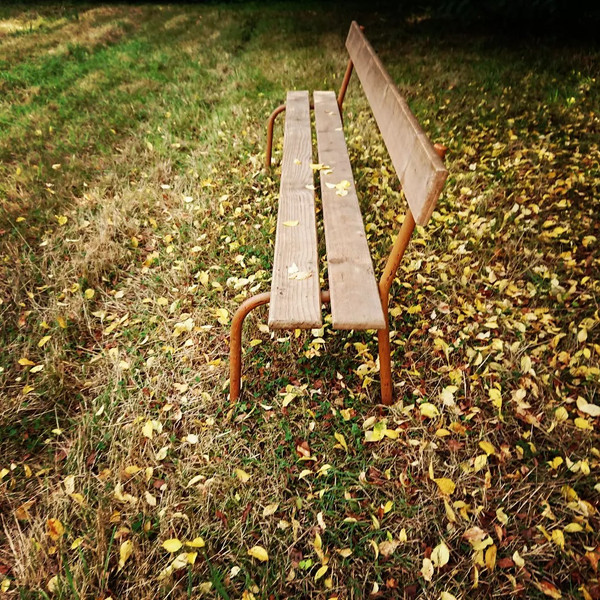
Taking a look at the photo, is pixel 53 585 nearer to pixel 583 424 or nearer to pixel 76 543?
pixel 76 543

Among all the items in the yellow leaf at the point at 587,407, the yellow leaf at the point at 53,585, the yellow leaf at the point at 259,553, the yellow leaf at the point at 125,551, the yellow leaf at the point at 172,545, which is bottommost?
the yellow leaf at the point at 587,407

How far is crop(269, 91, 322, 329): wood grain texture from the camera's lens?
1.41 metres

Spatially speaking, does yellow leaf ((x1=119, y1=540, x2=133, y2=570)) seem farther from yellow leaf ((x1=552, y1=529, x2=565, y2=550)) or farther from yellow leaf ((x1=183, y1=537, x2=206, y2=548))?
yellow leaf ((x1=552, y1=529, x2=565, y2=550))

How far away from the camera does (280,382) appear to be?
1926 mm

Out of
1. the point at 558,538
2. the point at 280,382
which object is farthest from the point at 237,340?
the point at 558,538

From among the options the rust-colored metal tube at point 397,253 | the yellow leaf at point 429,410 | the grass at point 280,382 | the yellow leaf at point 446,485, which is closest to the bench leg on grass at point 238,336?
the grass at point 280,382

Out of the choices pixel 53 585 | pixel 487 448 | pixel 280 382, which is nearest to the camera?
pixel 53 585

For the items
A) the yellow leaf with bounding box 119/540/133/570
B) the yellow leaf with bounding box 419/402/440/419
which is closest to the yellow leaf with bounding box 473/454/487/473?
the yellow leaf with bounding box 419/402/440/419

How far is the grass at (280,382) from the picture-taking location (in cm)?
→ 138

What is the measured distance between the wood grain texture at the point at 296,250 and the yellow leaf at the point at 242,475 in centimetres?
66

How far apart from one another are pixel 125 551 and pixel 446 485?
1217 millimetres

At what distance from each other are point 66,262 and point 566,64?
599 centimetres

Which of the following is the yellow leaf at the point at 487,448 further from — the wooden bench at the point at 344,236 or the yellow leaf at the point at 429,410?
the wooden bench at the point at 344,236

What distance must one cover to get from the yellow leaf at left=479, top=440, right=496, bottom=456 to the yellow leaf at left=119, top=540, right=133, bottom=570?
55.9 inches
